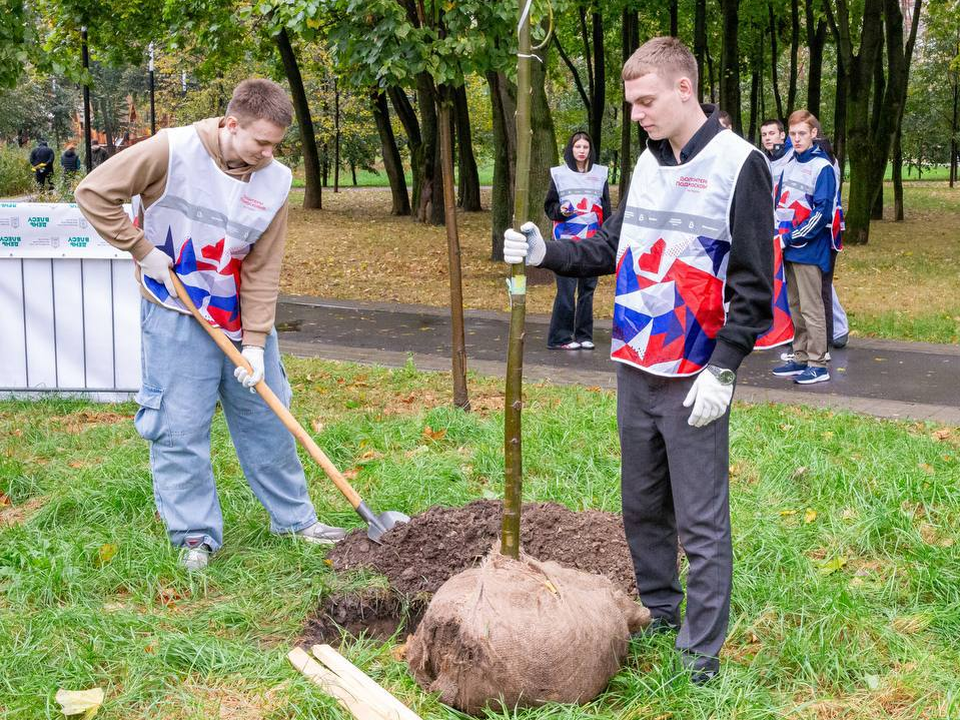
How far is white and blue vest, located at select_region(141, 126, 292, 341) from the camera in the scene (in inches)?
180

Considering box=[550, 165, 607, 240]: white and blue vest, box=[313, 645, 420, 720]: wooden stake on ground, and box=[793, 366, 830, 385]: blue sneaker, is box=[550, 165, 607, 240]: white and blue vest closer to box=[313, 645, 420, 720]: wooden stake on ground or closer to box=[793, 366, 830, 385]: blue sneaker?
box=[793, 366, 830, 385]: blue sneaker

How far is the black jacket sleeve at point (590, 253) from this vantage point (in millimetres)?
3723

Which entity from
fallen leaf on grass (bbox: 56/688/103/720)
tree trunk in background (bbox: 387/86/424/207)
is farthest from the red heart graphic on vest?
tree trunk in background (bbox: 387/86/424/207)

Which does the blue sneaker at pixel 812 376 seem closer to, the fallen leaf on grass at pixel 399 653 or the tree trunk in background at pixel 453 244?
the tree trunk in background at pixel 453 244

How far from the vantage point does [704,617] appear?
3.54 meters

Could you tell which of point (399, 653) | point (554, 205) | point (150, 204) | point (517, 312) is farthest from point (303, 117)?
point (517, 312)

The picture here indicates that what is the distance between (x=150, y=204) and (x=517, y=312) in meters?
1.94

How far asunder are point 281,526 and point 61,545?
951 mm

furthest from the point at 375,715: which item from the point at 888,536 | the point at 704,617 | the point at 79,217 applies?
the point at 79,217

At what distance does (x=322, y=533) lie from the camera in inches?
199

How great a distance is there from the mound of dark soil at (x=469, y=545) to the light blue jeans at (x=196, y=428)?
1.67 feet

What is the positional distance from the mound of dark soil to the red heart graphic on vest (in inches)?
55.7

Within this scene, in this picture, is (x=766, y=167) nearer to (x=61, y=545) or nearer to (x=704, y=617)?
(x=704, y=617)

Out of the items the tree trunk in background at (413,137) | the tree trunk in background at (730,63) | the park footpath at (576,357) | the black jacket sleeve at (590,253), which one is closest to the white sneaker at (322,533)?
the black jacket sleeve at (590,253)
